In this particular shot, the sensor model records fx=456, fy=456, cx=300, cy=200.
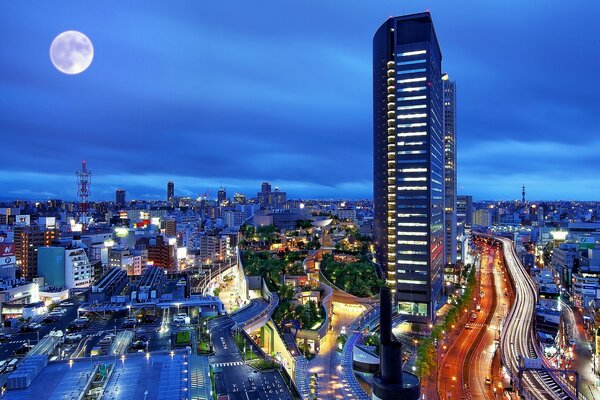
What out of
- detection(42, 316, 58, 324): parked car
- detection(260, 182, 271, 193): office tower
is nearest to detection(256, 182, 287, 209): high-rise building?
detection(260, 182, 271, 193): office tower

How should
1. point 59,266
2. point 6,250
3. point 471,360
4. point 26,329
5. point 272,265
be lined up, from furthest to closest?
point 59,266
point 272,265
point 6,250
point 471,360
point 26,329

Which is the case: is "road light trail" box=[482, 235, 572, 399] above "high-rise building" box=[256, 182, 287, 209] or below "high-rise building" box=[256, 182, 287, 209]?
below

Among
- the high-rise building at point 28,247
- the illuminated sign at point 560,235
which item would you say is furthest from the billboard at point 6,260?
the illuminated sign at point 560,235

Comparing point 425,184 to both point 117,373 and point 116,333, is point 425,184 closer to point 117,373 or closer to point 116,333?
point 116,333

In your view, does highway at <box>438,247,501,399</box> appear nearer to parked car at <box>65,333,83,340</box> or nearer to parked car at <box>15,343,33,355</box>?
parked car at <box>65,333,83,340</box>

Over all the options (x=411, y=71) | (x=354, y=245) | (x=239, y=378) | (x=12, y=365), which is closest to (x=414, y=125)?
(x=411, y=71)

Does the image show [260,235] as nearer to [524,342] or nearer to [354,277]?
[354,277]
